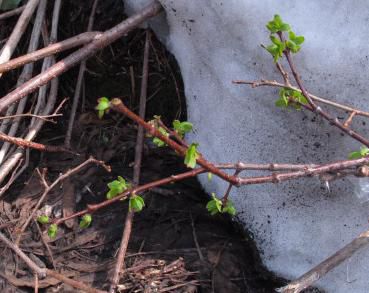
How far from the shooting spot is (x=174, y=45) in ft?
5.25

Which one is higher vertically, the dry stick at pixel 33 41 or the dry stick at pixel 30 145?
the dry stick at pixel 33 41

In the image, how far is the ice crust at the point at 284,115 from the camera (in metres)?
1.33

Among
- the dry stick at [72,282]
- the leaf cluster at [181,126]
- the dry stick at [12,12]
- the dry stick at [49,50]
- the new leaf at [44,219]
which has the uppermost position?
the dry stick at [12,12]

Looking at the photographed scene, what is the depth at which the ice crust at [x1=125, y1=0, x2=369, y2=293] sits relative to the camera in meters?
1.33

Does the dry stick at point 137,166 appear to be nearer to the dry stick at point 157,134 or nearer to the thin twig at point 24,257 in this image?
the thin twig at point 24,257

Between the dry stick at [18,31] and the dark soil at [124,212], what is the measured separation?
0.41 ft

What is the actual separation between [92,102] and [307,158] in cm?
68

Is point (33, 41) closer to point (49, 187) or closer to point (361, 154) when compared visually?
point (49, 187)

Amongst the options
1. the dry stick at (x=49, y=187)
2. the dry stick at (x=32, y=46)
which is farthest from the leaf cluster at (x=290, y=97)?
the dry stick at (x=32, y=46)

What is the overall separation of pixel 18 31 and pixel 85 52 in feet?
0.76

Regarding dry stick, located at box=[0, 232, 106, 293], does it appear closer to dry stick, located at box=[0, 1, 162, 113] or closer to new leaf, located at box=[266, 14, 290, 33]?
dry stick, located at box=[0, 1, 162, 113]

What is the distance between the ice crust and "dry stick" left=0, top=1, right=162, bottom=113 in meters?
0.07

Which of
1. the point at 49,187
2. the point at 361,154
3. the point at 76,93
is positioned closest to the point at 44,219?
the point at 49,187

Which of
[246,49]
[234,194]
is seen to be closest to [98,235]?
[234,194]
